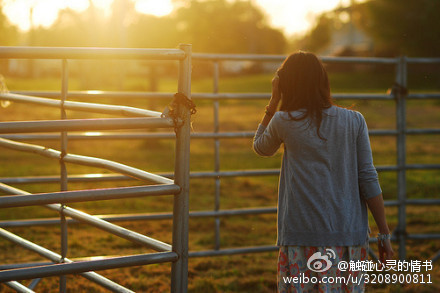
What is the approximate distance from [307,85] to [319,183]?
0.42m

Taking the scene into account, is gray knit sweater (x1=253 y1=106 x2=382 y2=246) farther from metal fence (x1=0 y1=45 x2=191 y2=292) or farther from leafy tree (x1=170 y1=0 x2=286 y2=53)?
leafy tree (x1=170 y1=0 x2=286 y2=53)

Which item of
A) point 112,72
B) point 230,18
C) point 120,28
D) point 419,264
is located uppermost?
point 230,18

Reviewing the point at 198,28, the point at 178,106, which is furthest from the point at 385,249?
the point at 198,28

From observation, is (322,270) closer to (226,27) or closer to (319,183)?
(319,183)

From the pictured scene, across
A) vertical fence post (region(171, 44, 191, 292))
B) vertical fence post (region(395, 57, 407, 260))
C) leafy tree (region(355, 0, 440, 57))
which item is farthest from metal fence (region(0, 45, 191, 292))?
leafy tree (region(355, 0, 440, 57))

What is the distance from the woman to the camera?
8.21ft

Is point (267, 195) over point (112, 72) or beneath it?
beneath

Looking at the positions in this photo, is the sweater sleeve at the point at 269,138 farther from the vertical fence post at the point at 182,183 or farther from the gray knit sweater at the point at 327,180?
the vertical fence post at the point at 182,183

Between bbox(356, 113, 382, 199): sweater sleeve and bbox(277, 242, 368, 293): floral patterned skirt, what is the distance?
0.25m

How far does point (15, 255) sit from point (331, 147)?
3.64 metres

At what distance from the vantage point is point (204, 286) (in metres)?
4.39

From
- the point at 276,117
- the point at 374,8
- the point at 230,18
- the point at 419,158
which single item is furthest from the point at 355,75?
the point at 276,117

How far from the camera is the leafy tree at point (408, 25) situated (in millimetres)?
30500

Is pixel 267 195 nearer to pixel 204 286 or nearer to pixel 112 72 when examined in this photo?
pixel 204 286
